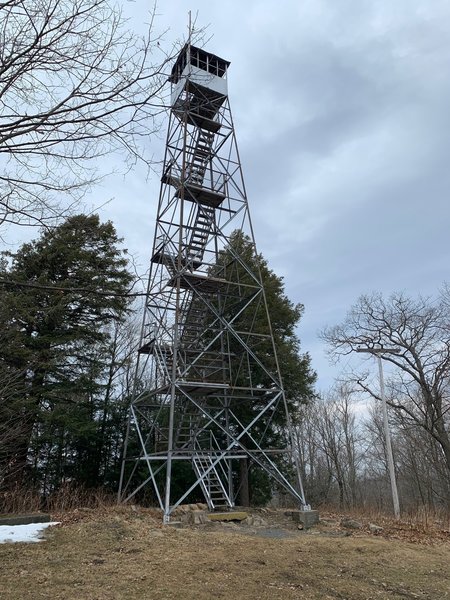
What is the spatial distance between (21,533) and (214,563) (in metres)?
3.40

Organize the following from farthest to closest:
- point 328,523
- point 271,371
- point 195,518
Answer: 1. point 271,371
2. point 328,523
3. point 195,518


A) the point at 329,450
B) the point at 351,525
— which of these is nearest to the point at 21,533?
the point at 351,525

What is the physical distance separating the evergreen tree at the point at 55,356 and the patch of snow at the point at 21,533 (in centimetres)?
756

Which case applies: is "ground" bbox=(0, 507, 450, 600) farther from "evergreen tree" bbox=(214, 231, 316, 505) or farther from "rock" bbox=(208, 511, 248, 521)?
"evergreen tree" bbox=(214, 231, 316, 505)

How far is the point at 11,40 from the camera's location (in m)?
3.67

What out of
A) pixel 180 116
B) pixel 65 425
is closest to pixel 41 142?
pixel 180 116

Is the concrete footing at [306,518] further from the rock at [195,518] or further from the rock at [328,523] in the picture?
the rock at [195,518]

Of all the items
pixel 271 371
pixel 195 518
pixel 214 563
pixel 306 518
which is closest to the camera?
pixel 214 563

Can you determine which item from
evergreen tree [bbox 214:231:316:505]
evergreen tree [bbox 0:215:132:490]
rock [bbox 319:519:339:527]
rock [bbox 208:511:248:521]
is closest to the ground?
rock [bbox 208:511:248:521]

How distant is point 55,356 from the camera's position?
16.3 metres

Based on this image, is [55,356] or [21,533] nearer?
[21,533]

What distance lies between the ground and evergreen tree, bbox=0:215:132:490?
22.1ft

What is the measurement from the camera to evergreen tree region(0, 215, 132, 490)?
15273mm

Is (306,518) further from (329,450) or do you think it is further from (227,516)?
(329,450)
